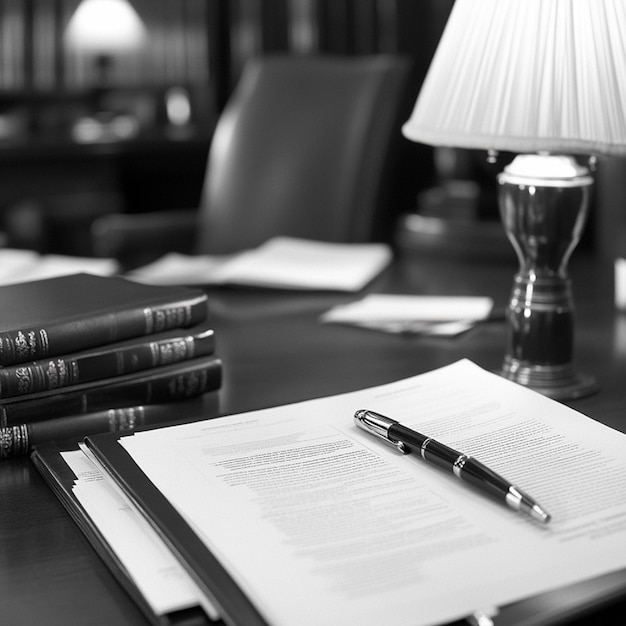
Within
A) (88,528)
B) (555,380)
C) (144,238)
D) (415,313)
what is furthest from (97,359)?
(144,238)

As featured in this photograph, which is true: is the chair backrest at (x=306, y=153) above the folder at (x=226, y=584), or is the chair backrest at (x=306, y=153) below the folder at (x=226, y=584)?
above

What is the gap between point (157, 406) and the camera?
2.87 ft

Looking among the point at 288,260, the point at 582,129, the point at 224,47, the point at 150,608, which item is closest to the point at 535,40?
the point at 582,129

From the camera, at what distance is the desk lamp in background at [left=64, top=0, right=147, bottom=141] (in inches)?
176

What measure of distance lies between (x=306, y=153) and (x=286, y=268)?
0.65 m

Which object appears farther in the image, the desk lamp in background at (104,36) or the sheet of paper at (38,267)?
the desk lamp in background at (104,36)

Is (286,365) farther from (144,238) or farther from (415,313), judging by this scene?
(144,238)

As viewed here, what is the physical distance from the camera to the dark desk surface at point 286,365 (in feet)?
1.89

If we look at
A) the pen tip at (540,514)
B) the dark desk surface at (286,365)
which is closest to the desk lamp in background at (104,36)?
the dark desk surface at (286,365)

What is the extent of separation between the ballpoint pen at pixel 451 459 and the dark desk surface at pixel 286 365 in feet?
0.30

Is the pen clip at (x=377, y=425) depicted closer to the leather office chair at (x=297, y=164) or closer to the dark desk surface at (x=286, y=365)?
the dark desk surface at (x=286, y=365)

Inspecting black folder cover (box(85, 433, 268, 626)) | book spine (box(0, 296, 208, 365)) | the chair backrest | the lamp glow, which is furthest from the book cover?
the lamp glow

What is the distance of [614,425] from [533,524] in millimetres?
261

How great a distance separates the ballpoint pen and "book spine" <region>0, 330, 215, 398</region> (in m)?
0.20
